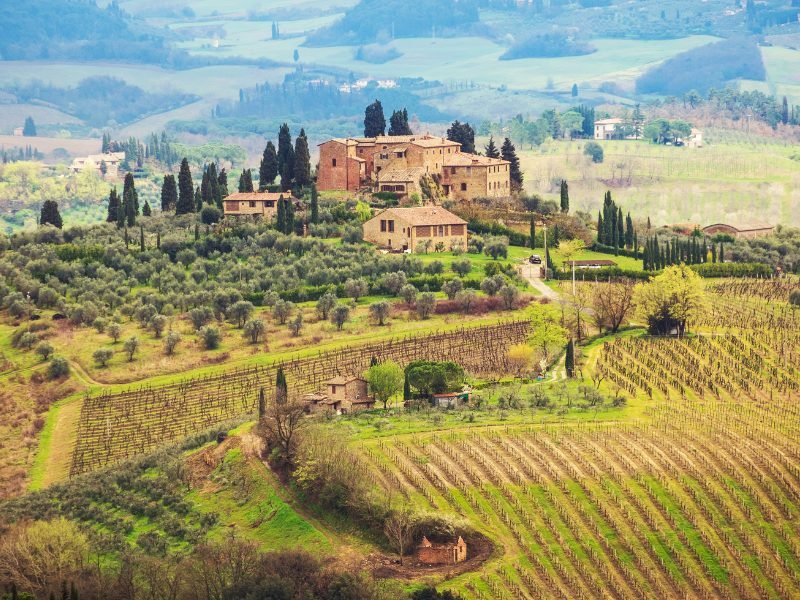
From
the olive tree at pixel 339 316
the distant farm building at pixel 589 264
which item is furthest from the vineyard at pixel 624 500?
the distant farm building at pixel 589 264

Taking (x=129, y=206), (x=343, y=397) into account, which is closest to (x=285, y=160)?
(x=129, y=206)

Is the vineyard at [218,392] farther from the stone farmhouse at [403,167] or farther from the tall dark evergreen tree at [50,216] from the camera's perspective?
the tall dark evergreen tree at [50,216]

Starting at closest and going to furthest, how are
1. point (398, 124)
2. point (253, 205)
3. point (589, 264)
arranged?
point (589, 264)
point (253, 205)
point (398, 124)

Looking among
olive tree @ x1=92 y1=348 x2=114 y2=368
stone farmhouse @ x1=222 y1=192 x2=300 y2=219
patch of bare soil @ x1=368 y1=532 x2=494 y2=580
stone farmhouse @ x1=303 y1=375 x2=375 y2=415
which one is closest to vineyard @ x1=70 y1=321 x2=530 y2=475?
Answer: stone farmhouse @ x1=303 y1=375 x2=375 y2=415

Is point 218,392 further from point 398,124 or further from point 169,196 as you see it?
point 398,124

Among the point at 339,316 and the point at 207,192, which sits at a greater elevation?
the point at 207,192

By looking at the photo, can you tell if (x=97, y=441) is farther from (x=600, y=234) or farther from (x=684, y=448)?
(x=600, y=234)
